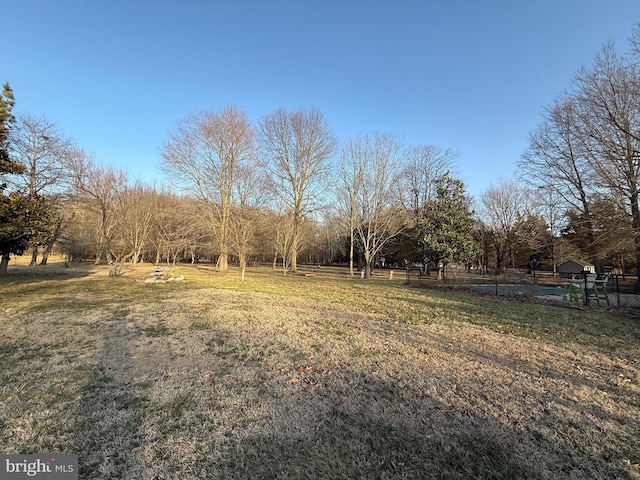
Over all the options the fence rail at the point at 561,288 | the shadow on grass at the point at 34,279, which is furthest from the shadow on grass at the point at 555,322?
the shadow on grass at the point at 34,279

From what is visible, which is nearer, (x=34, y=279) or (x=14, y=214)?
(x=14, y=214)

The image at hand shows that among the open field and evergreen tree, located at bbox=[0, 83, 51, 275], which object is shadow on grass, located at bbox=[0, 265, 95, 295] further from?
the open field

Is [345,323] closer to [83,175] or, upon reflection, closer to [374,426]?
[374,426]

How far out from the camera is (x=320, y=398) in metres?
3.15

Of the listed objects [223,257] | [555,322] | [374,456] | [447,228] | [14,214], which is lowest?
[374,456]

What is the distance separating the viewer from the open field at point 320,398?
221cm

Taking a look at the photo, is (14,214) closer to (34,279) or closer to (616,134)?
(34,279)

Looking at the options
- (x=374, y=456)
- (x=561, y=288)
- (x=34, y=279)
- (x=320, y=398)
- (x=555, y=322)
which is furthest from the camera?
(x=561, y=288)

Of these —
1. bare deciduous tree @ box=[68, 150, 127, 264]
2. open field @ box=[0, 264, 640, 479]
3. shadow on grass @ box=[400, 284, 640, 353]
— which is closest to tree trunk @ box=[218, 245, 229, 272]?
bare deciduous tree @ box=[68, 150, 127, 264]

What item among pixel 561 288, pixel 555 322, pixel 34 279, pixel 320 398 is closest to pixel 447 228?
pixel 561 288

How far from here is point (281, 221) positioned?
25.5 meters

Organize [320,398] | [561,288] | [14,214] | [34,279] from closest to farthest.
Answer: [320,398] → [14,214] → [34,279] → [561,288]

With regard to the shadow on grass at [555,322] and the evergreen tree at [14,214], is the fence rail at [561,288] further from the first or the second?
the evergreen tree at [14,214]

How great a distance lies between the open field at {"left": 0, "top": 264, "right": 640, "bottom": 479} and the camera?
2.21 meters
